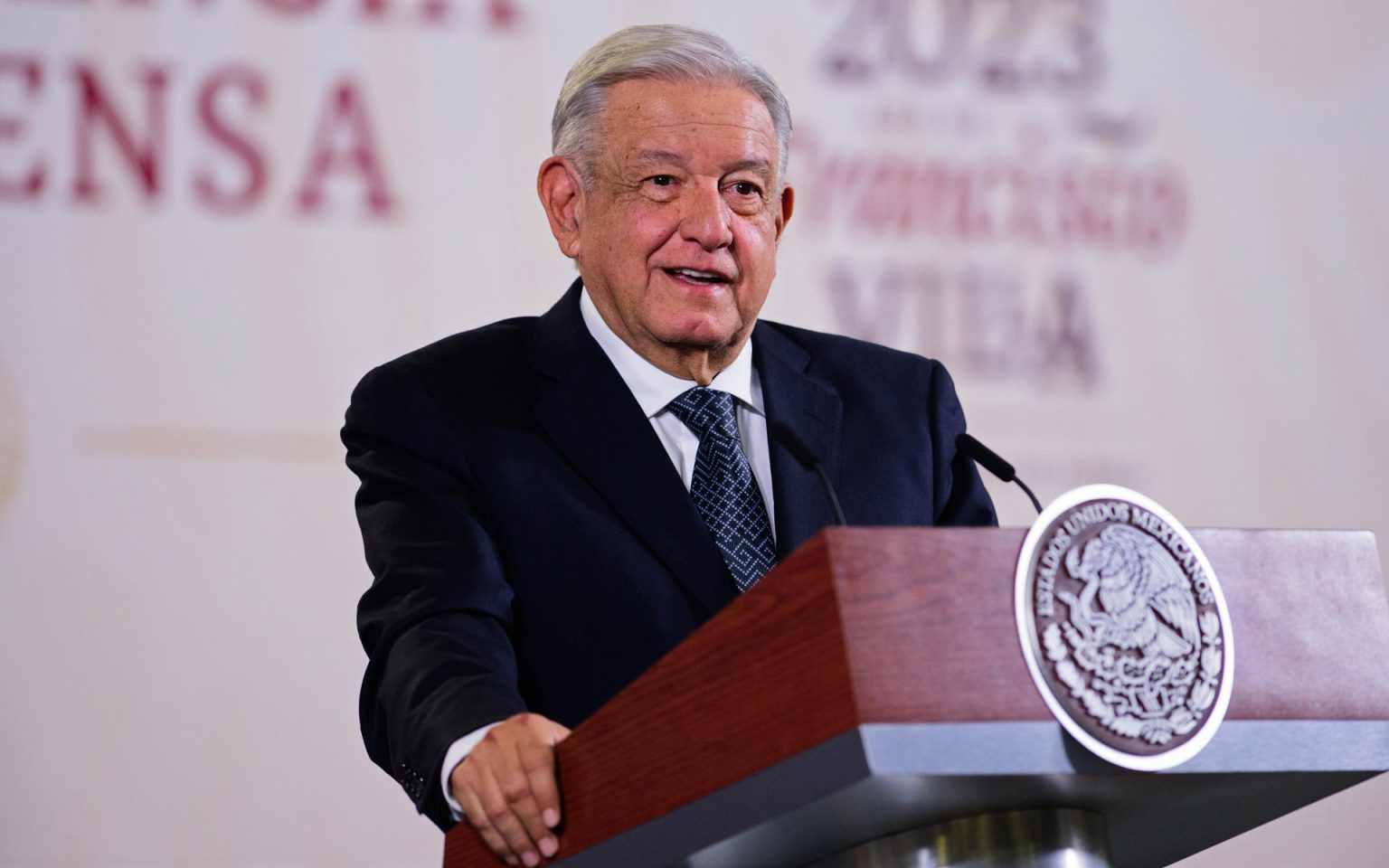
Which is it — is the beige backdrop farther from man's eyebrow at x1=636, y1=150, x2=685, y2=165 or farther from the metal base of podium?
the metal base of podium

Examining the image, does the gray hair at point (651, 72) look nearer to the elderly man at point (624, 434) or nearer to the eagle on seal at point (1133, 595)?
the elderly man at point (624, 434)

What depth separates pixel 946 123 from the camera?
3.36 metres

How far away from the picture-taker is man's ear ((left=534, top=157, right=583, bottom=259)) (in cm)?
212

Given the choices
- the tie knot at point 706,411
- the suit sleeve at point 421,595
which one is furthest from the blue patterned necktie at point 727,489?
the suit sleeve at point 421,595

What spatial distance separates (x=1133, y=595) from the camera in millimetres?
1156

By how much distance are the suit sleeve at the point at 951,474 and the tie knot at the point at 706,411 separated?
26cm

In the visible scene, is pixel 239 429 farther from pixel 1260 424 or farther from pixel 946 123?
pixel 1260 424

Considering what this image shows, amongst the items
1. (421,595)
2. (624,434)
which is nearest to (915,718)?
(421,595)

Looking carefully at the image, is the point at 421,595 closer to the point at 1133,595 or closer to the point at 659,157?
the point at 659,157

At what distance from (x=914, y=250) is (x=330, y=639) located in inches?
51.1

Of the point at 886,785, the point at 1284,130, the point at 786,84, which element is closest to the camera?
the point at 886,785

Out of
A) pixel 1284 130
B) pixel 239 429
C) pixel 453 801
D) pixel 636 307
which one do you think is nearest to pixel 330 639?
pixel 239 429

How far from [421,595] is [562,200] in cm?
63

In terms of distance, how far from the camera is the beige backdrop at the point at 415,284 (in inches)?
111
